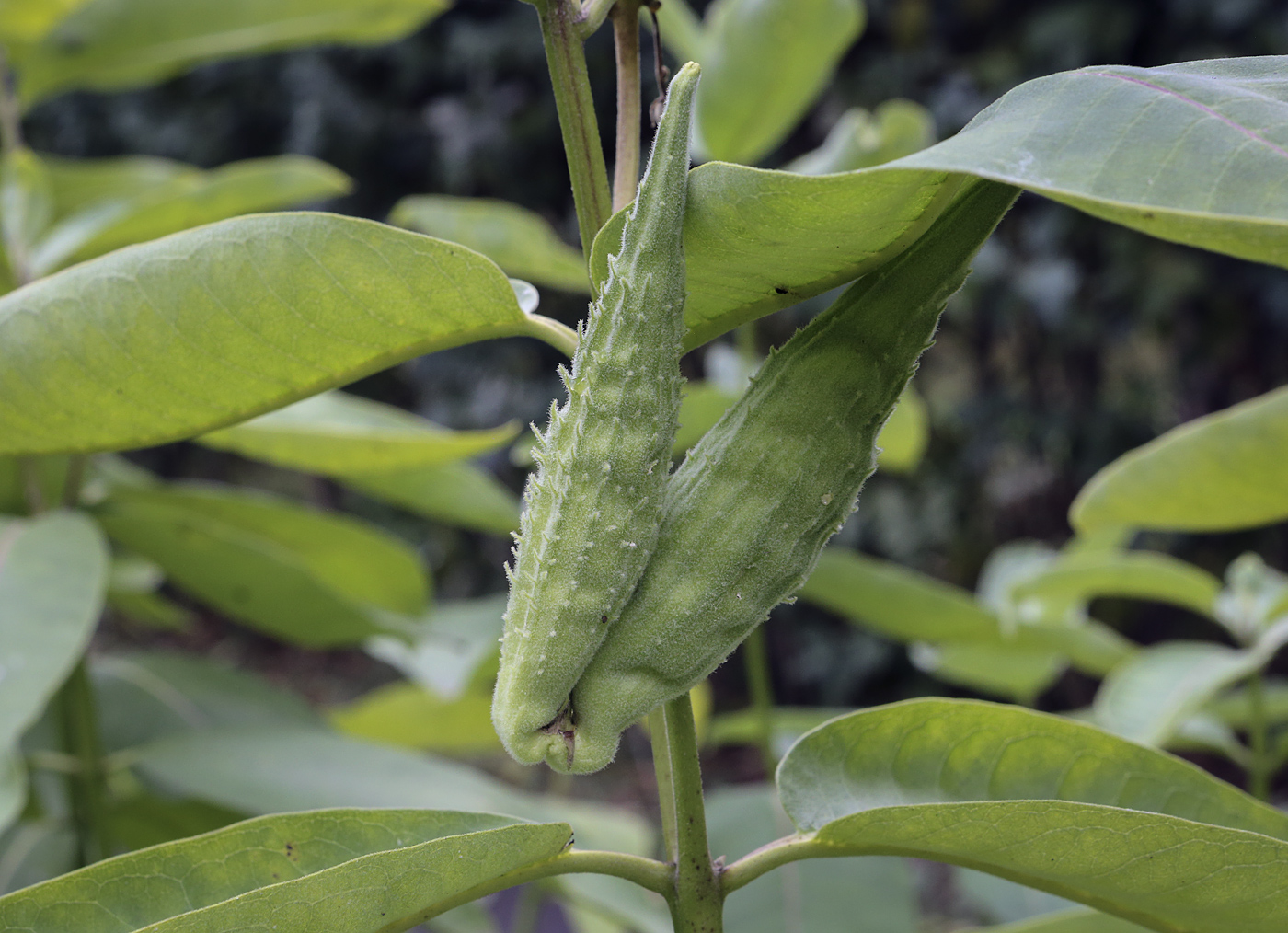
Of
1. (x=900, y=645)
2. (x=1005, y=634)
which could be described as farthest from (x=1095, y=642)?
(x=900, y=645)

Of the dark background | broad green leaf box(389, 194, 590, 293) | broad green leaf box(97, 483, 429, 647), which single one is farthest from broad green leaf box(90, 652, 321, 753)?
the dark background

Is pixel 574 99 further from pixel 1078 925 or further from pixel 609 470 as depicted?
pixel 1078 925

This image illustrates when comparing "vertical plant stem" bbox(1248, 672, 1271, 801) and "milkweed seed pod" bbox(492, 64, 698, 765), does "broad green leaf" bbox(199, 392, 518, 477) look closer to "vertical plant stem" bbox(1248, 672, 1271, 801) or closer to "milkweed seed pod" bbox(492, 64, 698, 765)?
"milkweed seed pod" bbox(492, 64, 698, 765)

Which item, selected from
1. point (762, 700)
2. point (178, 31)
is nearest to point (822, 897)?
point (762, 700)

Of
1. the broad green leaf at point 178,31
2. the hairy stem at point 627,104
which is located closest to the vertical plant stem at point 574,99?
the hairy stem at point 627,104

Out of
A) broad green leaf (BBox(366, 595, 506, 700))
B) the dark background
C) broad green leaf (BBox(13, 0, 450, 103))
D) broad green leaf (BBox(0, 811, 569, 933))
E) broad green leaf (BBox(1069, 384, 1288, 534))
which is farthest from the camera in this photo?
the dark background
